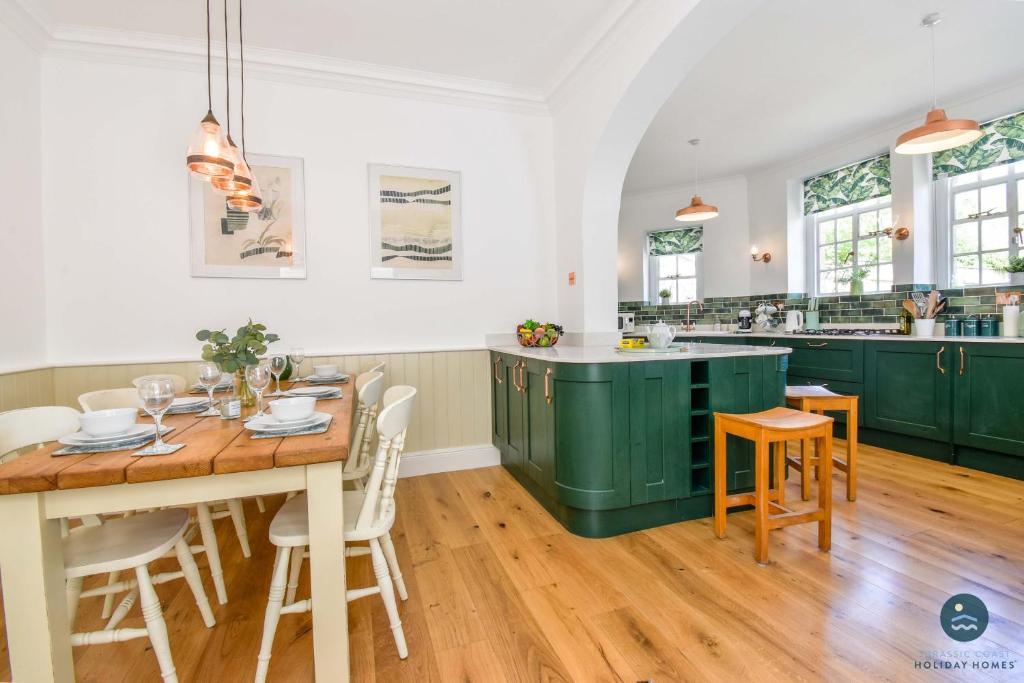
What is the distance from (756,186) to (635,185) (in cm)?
148

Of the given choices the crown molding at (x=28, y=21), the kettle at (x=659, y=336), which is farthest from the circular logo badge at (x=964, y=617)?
the crown molding at (x=28, y=21)

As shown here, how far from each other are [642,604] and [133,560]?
168 cm

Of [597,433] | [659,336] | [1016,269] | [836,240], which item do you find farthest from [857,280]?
[597,433]

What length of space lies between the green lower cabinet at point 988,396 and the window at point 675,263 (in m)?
3.27

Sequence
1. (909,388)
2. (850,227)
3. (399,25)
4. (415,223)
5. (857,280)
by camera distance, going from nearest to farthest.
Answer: (399,25) → (415,223) → (909,388) → (857,280) → (850,227)

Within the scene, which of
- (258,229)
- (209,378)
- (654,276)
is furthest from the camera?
(654,276)

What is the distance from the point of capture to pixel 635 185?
618 cm

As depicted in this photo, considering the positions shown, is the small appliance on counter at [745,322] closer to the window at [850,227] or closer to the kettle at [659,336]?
the window at [850,227]

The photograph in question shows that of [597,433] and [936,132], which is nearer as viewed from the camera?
[597,433]

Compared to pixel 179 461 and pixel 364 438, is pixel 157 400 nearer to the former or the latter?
pixel 179 461

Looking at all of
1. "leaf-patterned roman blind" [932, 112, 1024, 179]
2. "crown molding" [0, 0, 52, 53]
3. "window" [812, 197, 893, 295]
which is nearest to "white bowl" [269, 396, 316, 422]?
"crown molding" [0, 0, 52, 53]

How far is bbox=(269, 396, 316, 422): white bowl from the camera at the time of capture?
4.96 ft

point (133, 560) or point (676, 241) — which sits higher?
point (676, 241)

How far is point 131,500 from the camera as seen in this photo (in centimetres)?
118
